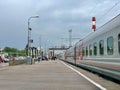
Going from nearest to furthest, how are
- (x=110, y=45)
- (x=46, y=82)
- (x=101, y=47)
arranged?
(x=110, y=45)
(x=46, y=82)
(x=101, y=47)

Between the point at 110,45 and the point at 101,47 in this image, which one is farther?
the point at 101,47

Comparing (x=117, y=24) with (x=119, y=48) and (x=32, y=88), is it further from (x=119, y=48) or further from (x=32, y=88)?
(x=32, y=88)

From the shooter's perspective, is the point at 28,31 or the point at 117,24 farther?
the point at 28,31

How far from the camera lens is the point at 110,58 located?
18.5 metres

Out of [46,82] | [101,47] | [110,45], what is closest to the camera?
[110,45]

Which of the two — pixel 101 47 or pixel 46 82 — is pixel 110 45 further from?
pixel 46 82

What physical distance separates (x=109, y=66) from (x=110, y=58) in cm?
69

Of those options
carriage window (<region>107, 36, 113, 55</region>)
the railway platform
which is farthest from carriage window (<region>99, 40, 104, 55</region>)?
carriage window (<region>107, 36, 113, 55</region>)

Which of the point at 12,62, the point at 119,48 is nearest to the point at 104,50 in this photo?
the point at 119,48

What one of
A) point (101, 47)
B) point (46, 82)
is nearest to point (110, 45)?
point (101, 47)

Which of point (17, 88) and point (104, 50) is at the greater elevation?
point (104, 50)

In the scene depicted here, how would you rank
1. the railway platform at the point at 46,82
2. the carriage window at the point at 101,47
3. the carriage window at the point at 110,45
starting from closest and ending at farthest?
the railway platform at the point at 46,82
the carriage window at the point at 110,45
the carriage window at the point at 101,47

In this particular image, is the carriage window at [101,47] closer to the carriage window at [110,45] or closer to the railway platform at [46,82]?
the railway platform at [46,82]

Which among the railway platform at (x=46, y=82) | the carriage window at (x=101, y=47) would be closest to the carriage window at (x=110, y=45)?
the railway platform at (x=46, y=82)
